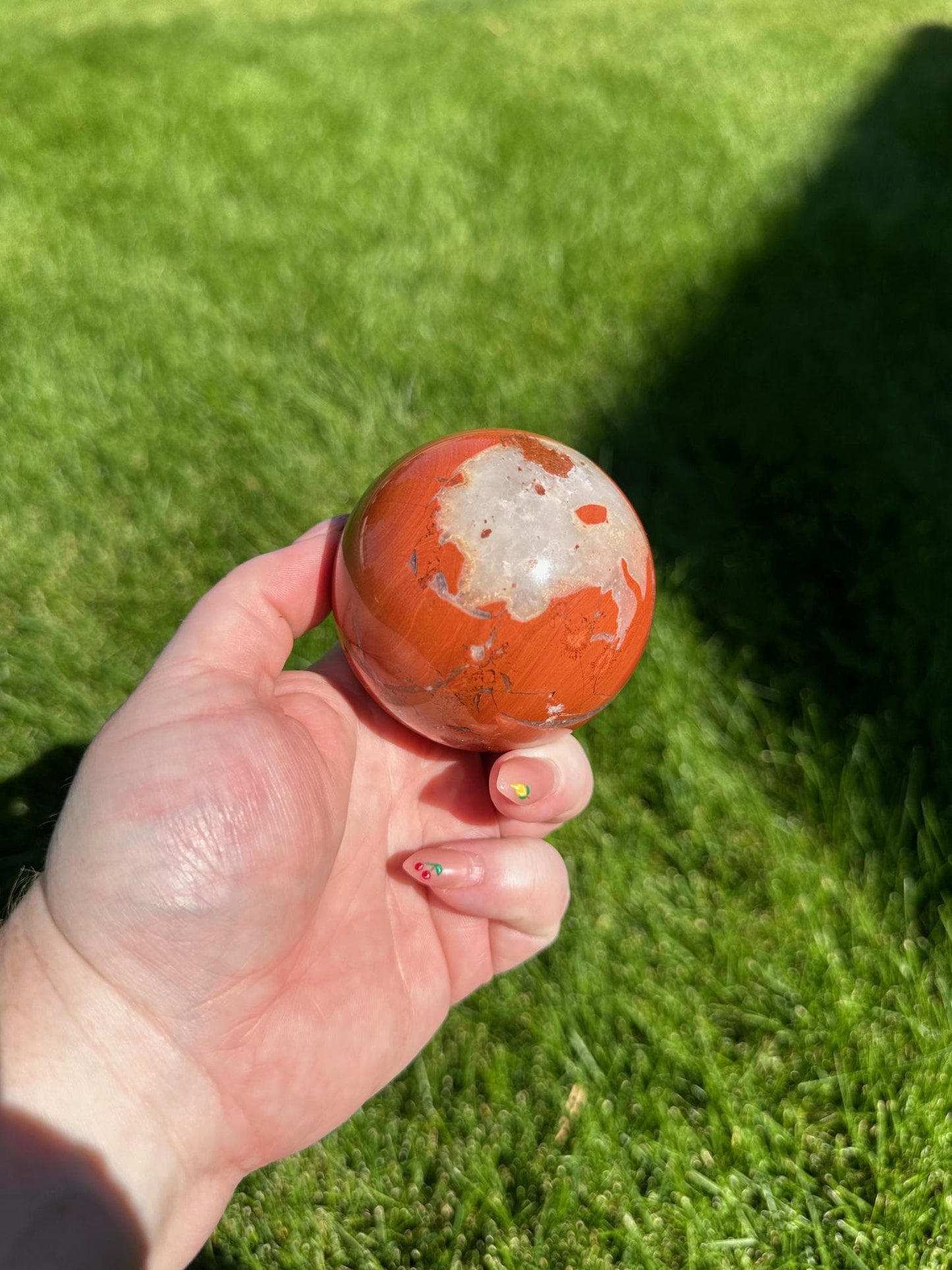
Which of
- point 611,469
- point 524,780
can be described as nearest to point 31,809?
point 524,780

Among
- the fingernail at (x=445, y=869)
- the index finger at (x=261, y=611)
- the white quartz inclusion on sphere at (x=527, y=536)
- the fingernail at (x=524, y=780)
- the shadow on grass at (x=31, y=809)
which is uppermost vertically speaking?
the white quartz inclusion on sphere at (x=527, y=536)

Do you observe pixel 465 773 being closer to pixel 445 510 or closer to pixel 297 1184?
pixel 445 510

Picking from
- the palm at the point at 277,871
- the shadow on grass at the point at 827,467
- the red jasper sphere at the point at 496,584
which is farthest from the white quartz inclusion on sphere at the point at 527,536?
the shadow on grass at the point at 827,467

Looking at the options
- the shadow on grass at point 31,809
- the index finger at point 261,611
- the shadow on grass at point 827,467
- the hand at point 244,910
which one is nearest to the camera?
the hand at point 244,910

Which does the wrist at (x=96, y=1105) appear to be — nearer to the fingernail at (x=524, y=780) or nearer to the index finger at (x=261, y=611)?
the index finger at (x=261, y=611)

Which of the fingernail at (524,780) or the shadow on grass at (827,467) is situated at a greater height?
the fingernail at (524,780)

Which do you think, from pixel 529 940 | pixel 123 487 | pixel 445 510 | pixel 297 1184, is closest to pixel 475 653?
pixel 445 510

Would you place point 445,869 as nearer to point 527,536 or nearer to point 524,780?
point 524,780

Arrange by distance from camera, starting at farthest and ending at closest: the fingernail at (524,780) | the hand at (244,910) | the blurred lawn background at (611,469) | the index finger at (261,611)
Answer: the blurred lawn background at (611,469)
the fingernail at (524,780)
the index finger at (261,611)
the hand at (244,910)
